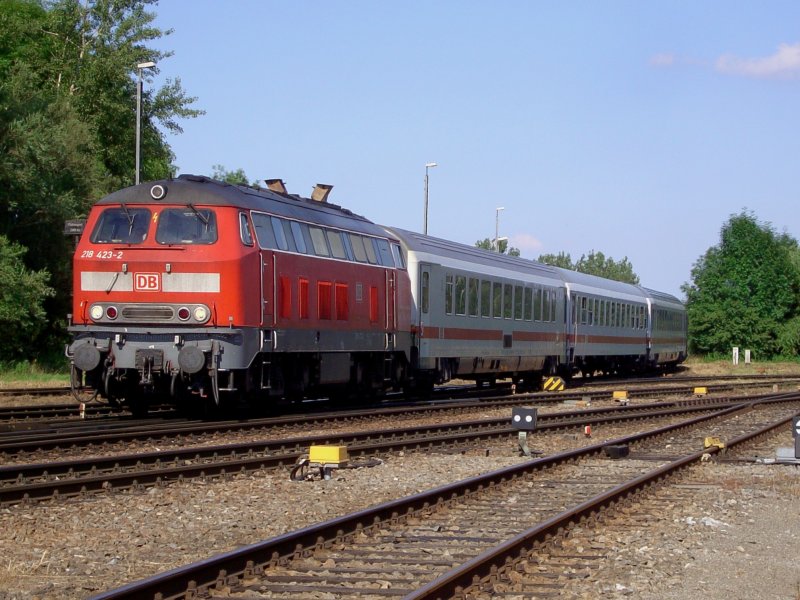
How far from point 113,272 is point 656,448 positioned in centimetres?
851

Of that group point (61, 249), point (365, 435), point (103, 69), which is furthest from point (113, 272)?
point (103, 69)

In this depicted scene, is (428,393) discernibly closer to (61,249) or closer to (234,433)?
(234,433)

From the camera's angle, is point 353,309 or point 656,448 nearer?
point 656,448

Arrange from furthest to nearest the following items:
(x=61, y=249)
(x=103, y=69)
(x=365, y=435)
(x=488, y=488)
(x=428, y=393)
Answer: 1. (x=103, y=69)
2. (x=61, y=249)
3. (x=428, y=393)
4. (x=365, y=435)
5. (x=488, y=488)

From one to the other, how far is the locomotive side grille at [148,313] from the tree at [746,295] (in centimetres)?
5180

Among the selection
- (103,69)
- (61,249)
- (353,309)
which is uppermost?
(103,69)

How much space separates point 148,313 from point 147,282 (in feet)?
1.55

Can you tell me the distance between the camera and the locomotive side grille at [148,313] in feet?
55.6

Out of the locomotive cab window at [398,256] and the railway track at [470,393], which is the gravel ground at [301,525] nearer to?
the railway track at [470,393]

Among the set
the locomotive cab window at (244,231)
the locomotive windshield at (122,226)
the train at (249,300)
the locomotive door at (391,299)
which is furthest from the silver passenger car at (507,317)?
the locomotive windshield at (122,226)

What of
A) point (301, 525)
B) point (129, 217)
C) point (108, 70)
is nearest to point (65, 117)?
point (108, 70)

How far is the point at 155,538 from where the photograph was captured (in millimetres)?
8703

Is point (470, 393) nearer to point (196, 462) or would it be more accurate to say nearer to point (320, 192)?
point (320, 192)

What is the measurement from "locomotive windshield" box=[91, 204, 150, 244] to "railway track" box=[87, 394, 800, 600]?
25.3 feet
